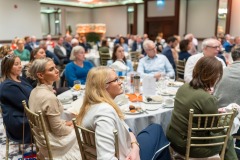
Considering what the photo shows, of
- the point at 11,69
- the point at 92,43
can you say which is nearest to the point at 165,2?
the point at 92,43

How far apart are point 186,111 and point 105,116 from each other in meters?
0.85

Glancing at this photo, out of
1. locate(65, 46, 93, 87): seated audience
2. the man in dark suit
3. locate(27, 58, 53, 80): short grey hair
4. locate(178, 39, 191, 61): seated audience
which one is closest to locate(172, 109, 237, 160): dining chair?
locate(27, 58, 53, 80): short grey hair

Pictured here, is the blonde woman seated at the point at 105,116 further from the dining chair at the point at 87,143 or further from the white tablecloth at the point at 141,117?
the white tablecloth at the point at 141,117

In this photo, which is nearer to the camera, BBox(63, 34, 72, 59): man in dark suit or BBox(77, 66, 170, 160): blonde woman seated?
BBox(77, 66, 170, 160): blonde woman seated

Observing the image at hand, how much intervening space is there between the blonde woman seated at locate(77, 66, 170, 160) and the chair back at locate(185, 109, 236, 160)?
16.3 inches

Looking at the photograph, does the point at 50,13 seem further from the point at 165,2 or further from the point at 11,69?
the point at 11,69

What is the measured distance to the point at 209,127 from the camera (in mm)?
1975

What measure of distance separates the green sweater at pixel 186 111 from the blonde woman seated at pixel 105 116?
16.8 inches

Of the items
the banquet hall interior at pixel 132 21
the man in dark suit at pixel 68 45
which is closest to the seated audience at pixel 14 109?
the banquet hall interior at pixel 132 21

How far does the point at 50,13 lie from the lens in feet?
51.5

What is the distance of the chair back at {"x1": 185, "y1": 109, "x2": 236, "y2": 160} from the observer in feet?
6.18

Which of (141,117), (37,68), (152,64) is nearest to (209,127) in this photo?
(141,117)

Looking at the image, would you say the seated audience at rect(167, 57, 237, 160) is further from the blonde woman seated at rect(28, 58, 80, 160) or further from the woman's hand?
the blonde woman seated at rect(28, 58, 80, 160)

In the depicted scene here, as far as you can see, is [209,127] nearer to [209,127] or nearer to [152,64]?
[209,127]
